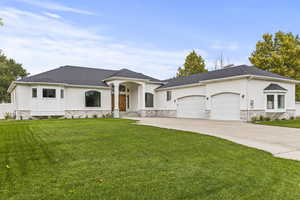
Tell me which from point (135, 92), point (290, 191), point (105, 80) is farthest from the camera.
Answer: point (135, 92)

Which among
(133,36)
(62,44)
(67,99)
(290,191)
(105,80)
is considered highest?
(133,36)

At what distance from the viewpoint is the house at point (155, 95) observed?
1534 centimetres

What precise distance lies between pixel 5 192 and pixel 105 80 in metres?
18.8

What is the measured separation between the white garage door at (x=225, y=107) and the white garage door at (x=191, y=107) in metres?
1.52

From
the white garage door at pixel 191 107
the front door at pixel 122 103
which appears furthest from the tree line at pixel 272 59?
the front door at pixel 122 103

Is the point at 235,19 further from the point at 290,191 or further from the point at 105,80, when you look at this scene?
the point at 290,191

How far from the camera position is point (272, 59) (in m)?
27.0

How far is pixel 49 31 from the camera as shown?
16.8 meters

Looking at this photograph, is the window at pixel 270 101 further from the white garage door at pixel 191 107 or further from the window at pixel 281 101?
the white garage door at pixel 191 107

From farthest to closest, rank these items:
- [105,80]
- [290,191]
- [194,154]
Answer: [105,80], [194,154], [290,191]

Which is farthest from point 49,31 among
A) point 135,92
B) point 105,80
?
point 135,92

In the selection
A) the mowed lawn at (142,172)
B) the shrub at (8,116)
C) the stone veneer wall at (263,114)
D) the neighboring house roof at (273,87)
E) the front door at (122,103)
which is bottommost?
the shrub at (8,116)

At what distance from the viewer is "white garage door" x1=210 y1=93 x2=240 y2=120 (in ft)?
50.5

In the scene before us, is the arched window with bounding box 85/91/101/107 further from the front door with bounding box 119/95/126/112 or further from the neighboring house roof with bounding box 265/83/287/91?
the neighboring house roof with bounding box 265/83/287/91
